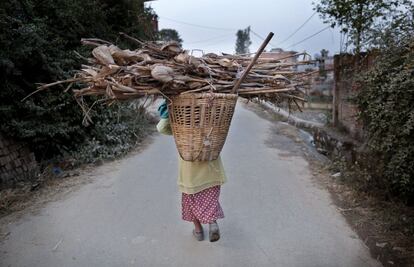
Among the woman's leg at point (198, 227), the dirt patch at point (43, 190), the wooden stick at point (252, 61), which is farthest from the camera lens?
the dirt patch at point (43, 190)

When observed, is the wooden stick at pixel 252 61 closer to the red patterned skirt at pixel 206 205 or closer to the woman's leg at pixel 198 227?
the red patterned skirt at pixel 206 205

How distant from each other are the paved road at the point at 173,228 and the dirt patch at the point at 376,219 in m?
0.13

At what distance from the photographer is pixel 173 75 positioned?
2.61m

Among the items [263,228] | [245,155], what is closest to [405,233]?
[263,228]

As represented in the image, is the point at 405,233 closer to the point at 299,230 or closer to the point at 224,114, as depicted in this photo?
the point at 299,230

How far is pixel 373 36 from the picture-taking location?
5.90 metres

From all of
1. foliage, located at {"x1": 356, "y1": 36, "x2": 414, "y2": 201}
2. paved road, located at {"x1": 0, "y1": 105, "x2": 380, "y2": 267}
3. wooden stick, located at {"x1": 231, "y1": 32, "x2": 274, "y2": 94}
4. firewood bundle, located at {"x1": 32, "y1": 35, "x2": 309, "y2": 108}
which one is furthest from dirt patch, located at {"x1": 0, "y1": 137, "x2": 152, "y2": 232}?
foliage, located at {"x1": 356, "y1": 36, "x2": 414, "y2": 201}

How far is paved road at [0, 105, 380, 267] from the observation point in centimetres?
338

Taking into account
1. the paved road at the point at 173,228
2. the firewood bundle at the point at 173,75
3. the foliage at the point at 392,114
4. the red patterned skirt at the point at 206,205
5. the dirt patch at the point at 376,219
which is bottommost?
the dirt patch at the point at 376,219

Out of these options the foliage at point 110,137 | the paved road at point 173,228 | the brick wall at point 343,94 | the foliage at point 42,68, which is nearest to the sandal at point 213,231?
the paved road at point 173,228

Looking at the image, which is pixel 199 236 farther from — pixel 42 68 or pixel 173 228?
pixel 42 68

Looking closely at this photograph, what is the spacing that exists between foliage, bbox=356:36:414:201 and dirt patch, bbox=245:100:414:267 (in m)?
0.26

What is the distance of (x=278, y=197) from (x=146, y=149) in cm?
385

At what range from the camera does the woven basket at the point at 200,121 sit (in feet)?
8.90
